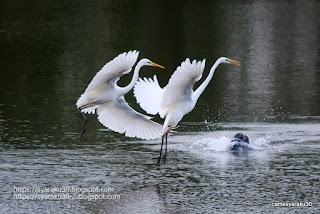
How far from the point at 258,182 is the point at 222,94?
9.92 metres

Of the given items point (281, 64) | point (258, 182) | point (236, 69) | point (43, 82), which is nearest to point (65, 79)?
point (43, 82)

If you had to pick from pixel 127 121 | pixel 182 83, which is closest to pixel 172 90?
pixel 182 83

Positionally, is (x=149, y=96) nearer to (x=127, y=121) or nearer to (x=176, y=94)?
(x=127, y=121)

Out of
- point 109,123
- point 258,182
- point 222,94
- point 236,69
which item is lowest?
point 258,182

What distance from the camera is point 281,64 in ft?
107

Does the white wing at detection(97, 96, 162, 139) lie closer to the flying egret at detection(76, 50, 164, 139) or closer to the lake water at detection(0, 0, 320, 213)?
the flying egret at detection(76, 50, 164, 139)

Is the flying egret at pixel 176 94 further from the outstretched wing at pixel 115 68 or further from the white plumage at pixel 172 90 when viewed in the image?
the outstretched wing at pixel 115 68

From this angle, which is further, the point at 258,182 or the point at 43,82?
the point at 43,82

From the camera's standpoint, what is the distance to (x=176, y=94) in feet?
53.8

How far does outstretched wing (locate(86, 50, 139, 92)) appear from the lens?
15508 millimetres

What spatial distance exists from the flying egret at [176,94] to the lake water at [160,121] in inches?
45.5

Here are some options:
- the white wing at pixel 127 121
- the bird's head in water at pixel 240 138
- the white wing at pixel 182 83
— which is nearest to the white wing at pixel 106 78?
the white wing at pixel 127 121

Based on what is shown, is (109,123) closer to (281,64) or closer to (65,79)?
(65,79)

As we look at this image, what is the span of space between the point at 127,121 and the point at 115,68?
5.27ft
